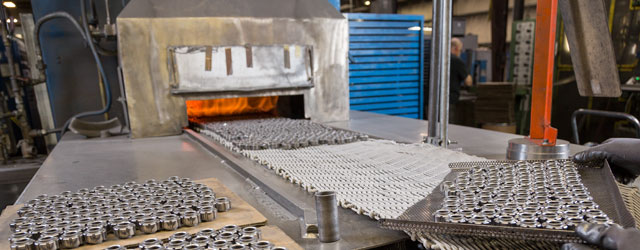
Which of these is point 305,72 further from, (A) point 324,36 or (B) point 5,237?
(B) point 5,237

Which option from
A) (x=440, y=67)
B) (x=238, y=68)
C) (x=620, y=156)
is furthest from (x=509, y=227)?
(x=238, y=68)

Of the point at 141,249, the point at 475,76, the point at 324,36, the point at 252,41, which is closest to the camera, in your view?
the point at 141,249

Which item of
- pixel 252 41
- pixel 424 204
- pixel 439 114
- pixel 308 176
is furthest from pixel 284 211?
pixel 252 41

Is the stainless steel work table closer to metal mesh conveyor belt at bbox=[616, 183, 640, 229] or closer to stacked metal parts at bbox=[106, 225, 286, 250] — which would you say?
stacked metal parts at bbox=[106, 225, 286, 250]

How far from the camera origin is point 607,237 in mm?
719

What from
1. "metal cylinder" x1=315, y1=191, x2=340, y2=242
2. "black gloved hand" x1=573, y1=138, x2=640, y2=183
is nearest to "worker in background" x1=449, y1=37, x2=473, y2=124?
"black gloved hand" x1=573, y1=138, x2=640, y2=183

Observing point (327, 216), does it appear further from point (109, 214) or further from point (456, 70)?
point (456, 70)

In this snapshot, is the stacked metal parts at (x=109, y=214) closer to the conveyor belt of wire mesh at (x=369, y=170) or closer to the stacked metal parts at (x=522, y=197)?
the conveyor belt of wire mesh at (x=369, y=170)

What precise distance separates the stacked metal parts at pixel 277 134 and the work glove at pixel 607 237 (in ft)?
4.36

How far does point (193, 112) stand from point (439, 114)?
1899mm

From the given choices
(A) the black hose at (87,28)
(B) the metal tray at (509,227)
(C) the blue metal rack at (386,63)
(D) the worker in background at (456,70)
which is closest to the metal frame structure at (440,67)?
(B) the metal tray at (509,227)

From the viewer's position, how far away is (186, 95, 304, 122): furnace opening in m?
3.09

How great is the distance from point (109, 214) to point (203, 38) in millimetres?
1707

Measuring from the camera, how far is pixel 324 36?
2.92 metres
